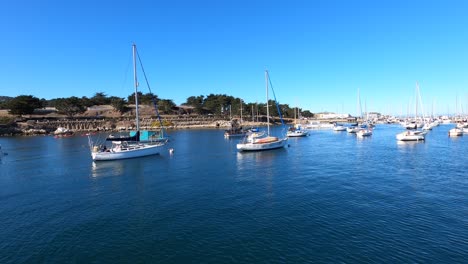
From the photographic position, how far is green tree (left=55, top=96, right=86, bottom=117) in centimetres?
16400

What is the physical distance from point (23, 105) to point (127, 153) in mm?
127174

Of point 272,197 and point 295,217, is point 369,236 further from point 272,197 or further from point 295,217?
point 272,197

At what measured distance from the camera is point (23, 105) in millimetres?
138625

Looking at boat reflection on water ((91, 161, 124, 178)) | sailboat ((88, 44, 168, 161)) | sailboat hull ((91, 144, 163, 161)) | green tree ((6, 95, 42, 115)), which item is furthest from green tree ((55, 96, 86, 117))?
boat reflection on water ((91, 161, 124, 178))

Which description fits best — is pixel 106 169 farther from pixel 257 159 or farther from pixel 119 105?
pixel 119 105

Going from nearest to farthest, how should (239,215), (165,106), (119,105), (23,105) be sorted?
(239,215), (23,105), (119,105), (165,106)

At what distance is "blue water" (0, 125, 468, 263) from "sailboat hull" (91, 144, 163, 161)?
7.50 metres

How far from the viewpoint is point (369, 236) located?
54.8ft

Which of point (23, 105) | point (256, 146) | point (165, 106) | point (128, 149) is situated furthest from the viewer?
point (165, 106)

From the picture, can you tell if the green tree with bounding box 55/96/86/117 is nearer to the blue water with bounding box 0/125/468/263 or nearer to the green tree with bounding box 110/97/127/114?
the green tree with bounding box 110/97/127/114

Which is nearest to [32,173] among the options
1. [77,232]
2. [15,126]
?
[77,232]

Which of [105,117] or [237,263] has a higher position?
[105,117]

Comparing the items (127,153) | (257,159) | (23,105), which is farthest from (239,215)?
(23,105)

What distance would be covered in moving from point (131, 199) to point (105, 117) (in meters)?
163
